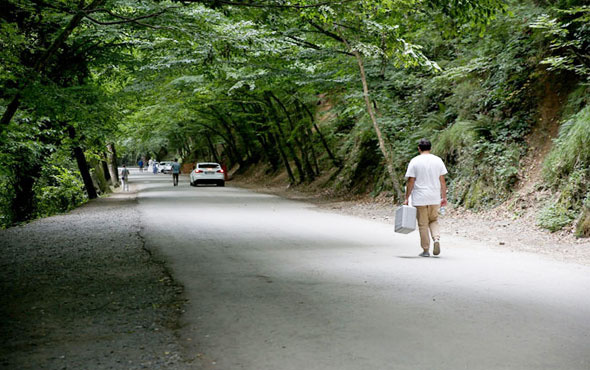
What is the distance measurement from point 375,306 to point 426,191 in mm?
3522

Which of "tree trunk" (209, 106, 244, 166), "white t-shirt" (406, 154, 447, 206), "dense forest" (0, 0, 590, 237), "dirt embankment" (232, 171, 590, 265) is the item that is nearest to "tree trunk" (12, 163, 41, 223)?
"dense forest" (0, 0, 590, 237)

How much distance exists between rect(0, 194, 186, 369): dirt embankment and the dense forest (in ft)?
14.2

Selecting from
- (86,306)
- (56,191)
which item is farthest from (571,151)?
(56,191)

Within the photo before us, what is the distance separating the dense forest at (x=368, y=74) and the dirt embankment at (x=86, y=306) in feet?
14.2

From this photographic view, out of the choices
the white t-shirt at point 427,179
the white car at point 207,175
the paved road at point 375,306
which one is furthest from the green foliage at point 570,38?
the white car at point 207,175

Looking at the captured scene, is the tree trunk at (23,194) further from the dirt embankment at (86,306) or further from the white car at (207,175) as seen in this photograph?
the white car at (207,175)

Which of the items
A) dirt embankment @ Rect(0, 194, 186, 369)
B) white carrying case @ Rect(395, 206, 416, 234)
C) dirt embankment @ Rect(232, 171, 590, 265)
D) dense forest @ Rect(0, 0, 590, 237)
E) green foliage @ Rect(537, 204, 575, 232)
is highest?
dense forest @ Rect(0, 0, 590, 237)

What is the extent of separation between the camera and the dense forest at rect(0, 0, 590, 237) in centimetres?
1114

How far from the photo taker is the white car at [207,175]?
1403 inches

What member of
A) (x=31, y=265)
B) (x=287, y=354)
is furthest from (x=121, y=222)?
(x=287, y=354)

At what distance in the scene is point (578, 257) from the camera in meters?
8.20

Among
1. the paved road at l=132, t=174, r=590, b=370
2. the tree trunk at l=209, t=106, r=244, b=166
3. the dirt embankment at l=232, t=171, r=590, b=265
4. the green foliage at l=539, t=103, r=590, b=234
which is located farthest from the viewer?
the tree trunk at l=209, t=106, r=244, b=166

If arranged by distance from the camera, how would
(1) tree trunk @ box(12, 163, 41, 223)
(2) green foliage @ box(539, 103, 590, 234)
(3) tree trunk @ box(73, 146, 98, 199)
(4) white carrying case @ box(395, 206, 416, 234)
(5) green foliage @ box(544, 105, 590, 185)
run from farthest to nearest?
(3) tree trunk @ box(73, 146, 98, 199)
(1) tree trunk @ box(12, 163, 41, 223)
(5) green foliage @ box(544, 105, 590, 185)
(2) green foliage @ box(539, 103, 590, 234)
(4) white carrying case @ box(395, 206, 416, 234)

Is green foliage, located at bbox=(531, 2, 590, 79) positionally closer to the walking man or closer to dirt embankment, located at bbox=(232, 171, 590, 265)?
dirt embankment, located at bbox=(232, 171, 590, 265)
